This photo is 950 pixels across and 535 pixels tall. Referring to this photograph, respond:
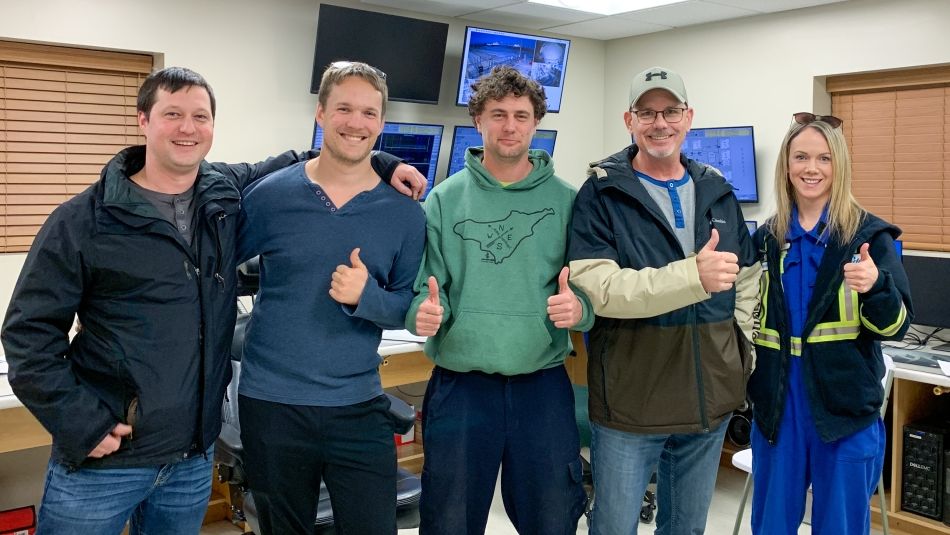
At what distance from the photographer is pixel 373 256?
1942 mm

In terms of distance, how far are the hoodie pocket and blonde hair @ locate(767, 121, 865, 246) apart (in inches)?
29.0

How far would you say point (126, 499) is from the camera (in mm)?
1709

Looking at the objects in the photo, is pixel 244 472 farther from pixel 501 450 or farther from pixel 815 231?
pixel 815 231

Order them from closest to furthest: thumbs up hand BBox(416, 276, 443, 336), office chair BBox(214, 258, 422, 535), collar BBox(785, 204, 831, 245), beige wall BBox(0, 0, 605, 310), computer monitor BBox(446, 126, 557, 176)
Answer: thumbs up hand BBox(416, 276, 443, 336) < collar BBox(785, 204, 831, 245) < office chair BBox(214, 258, 422, 535) < beige wall BBox(0, 0, 605, 310) < computer monitor BBox(446, 126, 557, 176)

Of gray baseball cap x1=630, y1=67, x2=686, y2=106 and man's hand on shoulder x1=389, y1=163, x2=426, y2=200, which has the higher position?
gray baseball cap x1=630, y1=67, x2=686, y2=106

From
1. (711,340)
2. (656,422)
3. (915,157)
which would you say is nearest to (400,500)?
(656,422)

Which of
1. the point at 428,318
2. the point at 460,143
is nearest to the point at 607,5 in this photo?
the point at 460,143

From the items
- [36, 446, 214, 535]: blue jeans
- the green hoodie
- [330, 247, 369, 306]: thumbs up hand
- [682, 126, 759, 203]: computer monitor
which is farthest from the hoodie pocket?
[682, 126, 759, 203]: computer monitor

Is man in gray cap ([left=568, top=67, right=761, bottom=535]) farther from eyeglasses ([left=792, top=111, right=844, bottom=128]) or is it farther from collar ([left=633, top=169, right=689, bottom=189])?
eyeglasses ([left=792, top=111, right=844, bottom=128])

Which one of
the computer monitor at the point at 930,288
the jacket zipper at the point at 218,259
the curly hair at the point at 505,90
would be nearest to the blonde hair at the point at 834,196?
the curly hair at the point at 505,90

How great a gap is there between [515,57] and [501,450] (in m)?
3.08

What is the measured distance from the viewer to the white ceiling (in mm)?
4293

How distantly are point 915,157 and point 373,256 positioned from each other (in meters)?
3.33

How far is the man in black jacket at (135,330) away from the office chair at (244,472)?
60 cm
